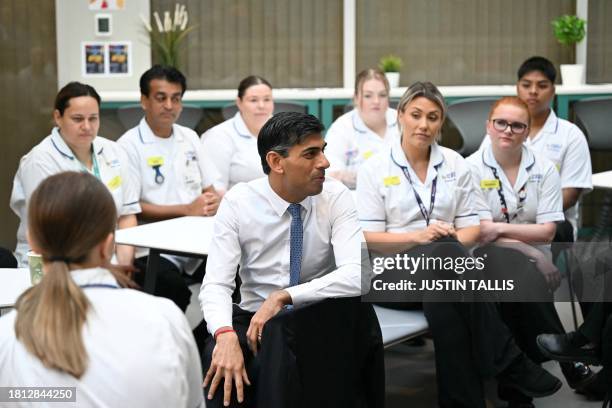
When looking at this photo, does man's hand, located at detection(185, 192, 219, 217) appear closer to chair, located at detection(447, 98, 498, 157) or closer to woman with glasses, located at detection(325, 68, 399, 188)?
woman with glasses, located at detection(325, 68, 399, 188)

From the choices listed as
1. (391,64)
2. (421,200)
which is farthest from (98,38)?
(421,200)

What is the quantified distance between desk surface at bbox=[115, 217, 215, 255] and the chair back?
3240 mm

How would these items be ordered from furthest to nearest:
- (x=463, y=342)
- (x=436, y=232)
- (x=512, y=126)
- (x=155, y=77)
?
(x=155, y=77), (x=512, y=126), (x=436, y=232), (x=463, y=342)

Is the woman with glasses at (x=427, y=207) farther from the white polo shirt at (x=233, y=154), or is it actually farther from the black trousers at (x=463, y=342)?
the white polo shirt at (x=233, y=154)

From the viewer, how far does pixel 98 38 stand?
6754mm

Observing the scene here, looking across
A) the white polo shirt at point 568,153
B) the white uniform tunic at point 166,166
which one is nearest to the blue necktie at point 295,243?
the white uniform tunic at point 166,166

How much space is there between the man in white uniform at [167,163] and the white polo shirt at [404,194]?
98 centimetres

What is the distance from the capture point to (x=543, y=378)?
3195mm

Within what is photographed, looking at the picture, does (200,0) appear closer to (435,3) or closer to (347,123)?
(435,3)

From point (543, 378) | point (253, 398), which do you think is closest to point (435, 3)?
point (543, 378)

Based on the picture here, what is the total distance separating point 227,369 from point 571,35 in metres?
5.36

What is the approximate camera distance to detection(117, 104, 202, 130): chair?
605 centimetres

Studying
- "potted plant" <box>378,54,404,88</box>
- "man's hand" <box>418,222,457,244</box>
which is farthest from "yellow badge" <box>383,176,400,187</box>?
"potted plant" <box>378,54,404,88</box>

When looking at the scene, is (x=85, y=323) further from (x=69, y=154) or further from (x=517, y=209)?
(x=517, y=209)
